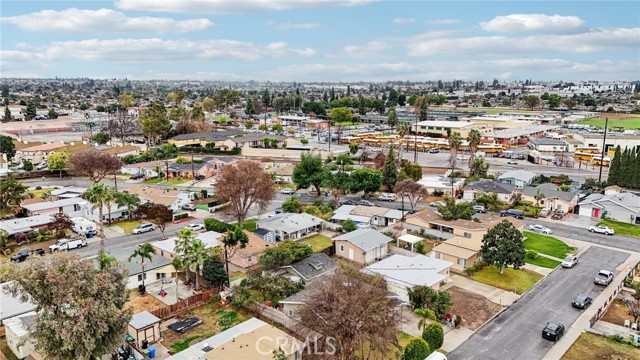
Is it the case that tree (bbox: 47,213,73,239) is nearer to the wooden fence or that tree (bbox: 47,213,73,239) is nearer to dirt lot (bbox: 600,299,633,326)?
the wooden fence

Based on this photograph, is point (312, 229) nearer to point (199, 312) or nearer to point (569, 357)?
point (199, 312)

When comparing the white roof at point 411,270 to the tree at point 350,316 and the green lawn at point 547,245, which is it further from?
the green lawn at point 547,245

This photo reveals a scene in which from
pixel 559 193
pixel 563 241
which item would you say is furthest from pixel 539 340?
pixel 559 193

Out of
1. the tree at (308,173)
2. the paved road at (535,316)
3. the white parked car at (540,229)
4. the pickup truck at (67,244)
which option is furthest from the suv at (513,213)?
the pickup truck at (67,244)

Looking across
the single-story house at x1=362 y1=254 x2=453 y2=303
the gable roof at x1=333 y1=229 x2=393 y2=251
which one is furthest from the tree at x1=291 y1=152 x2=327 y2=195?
the single-story house at x1=362 y1=254 x2=453 y2=303

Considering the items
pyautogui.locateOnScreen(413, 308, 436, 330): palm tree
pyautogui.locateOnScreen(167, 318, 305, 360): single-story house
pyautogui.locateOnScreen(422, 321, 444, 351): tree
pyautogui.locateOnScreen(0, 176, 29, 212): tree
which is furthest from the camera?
pyautogui.locateOnScreen(0, 176, 29, 212): tree
